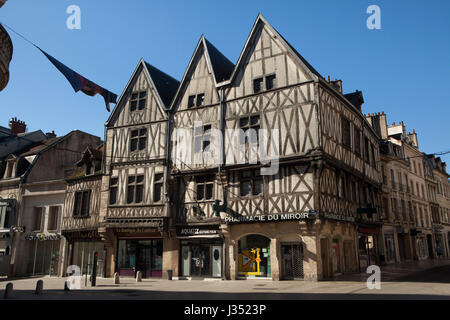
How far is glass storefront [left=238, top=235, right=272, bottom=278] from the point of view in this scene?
1538cm

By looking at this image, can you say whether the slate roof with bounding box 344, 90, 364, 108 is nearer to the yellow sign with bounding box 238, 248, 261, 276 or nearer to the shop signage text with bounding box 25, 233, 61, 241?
the yellow sign with bounding box 238, 248, 261, 276

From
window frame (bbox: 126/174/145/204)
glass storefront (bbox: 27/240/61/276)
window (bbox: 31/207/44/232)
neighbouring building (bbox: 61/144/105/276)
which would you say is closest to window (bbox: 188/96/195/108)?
window frame (bbox: 126/174/145/204)

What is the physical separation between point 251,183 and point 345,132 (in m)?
5.73

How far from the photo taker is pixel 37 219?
22719 millimetres

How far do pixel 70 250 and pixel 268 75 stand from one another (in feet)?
47.9

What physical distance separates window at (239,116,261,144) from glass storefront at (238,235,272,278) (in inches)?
169

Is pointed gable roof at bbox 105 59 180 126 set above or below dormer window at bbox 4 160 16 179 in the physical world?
above

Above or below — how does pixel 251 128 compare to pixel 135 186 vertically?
above

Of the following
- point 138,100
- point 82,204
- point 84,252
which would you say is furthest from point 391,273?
point 82,204

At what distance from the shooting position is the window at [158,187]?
59.1 feet

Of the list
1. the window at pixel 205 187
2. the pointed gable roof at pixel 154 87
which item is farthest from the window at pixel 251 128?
the pointed gable roof at pixel 154 87

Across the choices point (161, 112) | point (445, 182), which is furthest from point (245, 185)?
point (445, 182)

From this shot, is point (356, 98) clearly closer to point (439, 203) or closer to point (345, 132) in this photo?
point (345, 132)

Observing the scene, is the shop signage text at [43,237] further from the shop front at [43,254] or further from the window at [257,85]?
the window at [257,85]
